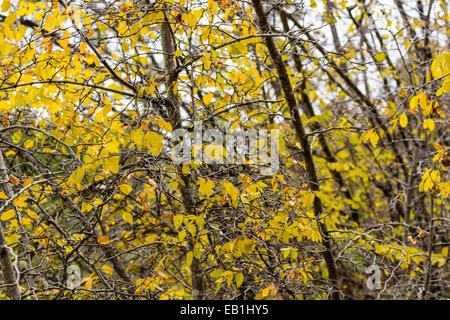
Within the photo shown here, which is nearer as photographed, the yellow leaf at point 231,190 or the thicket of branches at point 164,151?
the yellow leaf at point 231,190

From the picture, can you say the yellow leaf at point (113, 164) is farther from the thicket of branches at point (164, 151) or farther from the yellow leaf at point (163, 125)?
the yellow leaf at point (163, 125)

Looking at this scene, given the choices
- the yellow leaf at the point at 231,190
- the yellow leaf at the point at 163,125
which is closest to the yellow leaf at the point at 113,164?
the yellow leaf at the point at 163,125

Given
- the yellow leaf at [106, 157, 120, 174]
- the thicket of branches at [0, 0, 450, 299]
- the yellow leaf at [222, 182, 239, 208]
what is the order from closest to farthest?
the yellow leaf at [106, 157, 120, 174]
the yellow leaf at [222, 182, 239, 208]
the thicket of branches at [0, 0, 450, 299]

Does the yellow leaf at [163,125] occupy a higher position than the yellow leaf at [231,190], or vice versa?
the yellow leaf at [163,125]

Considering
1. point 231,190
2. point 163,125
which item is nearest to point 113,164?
point 163,125

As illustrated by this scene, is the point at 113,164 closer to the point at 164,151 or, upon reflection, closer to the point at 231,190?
the point at 231,190

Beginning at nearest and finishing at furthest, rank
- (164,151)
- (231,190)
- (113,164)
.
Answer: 1. (113,164)
2. (231,190)
3. (164,151)

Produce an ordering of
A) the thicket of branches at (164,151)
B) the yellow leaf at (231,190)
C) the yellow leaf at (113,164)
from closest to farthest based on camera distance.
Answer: the yellow leaf at (113,164) → the yellow leaf at (231,190) → the thicket of branches at (164,151)

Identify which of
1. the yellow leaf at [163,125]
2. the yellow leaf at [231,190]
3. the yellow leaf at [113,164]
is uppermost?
the yellow leaf at [163,125]

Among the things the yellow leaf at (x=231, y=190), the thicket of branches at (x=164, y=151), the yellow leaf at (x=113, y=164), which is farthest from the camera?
the thicket of branches at (x=164, y=151)

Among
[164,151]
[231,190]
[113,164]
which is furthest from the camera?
[164,151]

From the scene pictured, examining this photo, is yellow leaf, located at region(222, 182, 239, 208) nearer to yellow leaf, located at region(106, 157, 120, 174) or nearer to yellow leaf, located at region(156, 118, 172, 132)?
yellow leaf, located at region(156, 118, 172, 132)

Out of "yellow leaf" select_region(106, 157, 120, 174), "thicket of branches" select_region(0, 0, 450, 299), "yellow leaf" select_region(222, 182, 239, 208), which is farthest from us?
"thicket of branches" select_region(0, 0, 450, 299)

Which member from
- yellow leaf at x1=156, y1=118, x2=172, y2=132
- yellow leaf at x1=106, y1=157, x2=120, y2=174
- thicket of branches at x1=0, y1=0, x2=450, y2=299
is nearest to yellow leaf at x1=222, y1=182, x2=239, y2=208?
thicket of branches at x1=0, y1=0, x2=450, y2=299
